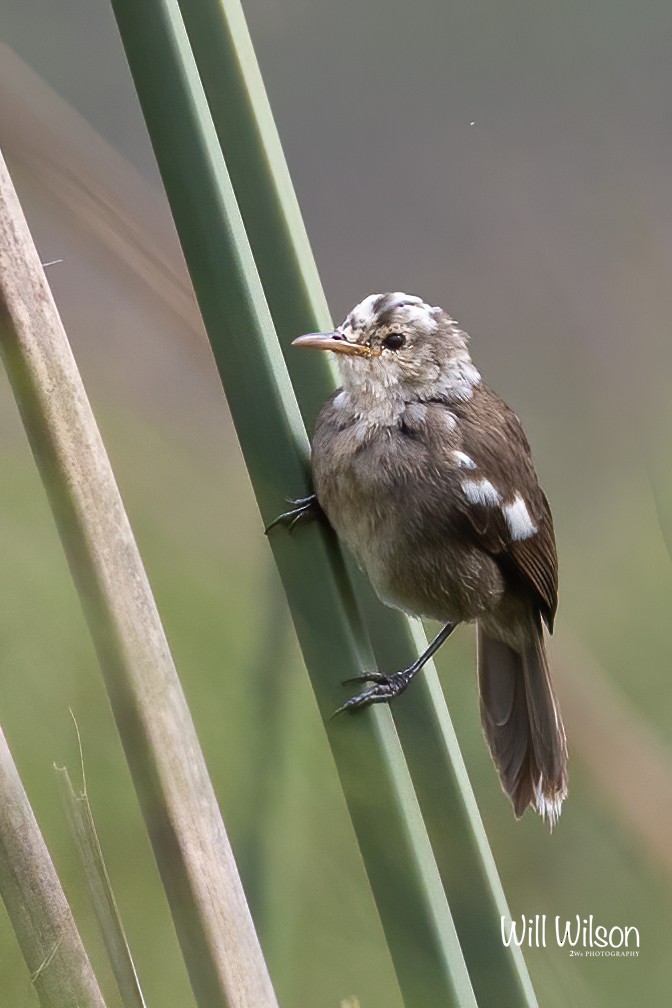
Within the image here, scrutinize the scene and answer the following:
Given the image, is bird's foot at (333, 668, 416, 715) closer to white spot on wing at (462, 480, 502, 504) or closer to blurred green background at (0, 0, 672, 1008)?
blurred green background at (0, 0, 672, 1008)

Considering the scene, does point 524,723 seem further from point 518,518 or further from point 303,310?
point 303,310

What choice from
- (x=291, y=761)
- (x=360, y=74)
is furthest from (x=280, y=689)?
(x=360, y=74)

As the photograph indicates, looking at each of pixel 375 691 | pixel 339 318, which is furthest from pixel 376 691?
pixel 339 318

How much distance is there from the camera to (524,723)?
6.66 feet

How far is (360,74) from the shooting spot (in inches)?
134

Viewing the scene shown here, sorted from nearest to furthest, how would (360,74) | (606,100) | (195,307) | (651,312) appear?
1. (195,307)
2. (651,312)
3. (606,100)
4. (360,74)

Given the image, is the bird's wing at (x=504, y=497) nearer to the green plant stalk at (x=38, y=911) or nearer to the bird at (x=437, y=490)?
the bird at (x=437, y=490)

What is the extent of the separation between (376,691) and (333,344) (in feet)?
1.55

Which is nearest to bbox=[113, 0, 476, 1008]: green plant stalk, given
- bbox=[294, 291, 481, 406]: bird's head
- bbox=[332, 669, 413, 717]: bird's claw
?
bbox=[332, 669, 413, 717]: bird's claw

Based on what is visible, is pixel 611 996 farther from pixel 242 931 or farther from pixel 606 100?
pixel 606 100

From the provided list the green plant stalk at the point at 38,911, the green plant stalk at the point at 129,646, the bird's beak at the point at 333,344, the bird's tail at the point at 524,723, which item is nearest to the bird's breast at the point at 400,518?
the bird's beak at the point at 333,344

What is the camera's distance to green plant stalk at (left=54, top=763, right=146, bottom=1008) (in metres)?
0.90

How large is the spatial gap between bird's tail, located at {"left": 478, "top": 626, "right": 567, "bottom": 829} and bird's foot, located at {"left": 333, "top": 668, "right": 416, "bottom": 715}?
2.30 feet

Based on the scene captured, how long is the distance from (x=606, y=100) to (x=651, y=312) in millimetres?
973
